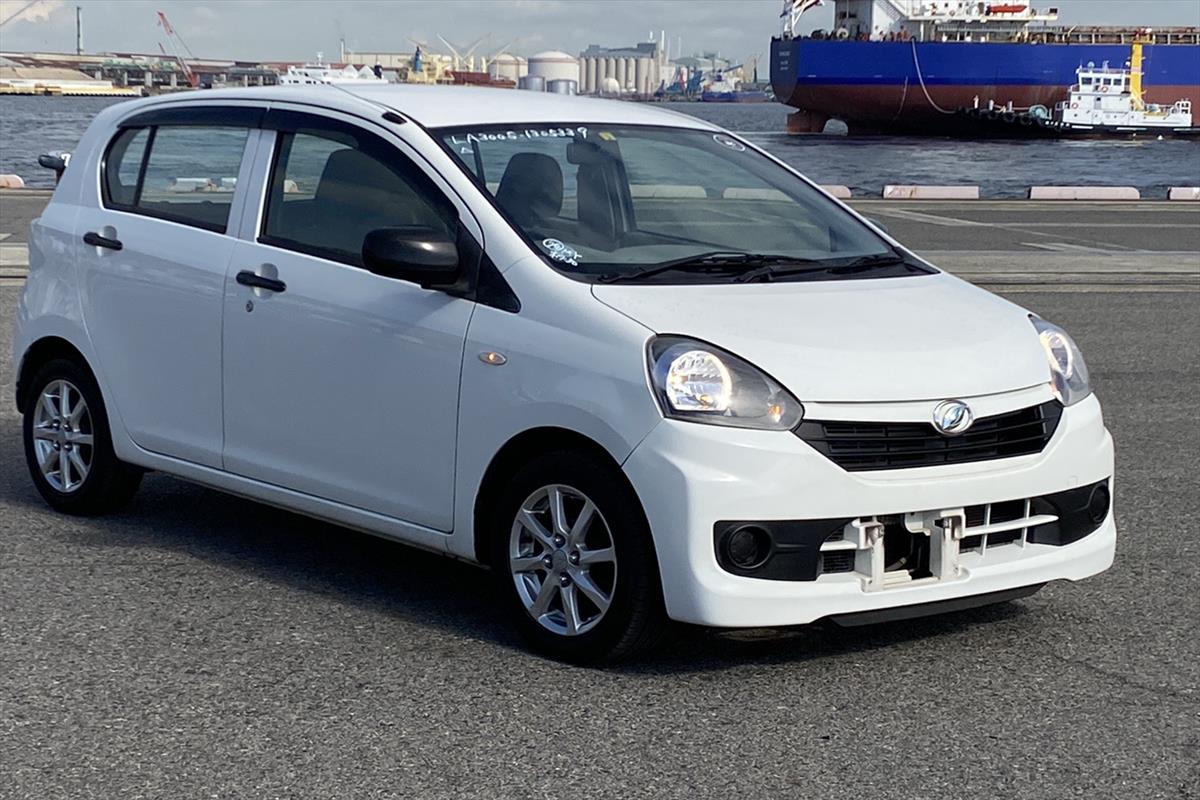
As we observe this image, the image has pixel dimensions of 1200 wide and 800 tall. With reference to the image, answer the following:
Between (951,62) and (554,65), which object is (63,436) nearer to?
(951,62)

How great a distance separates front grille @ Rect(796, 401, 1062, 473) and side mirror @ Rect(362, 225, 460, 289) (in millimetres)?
A: 1168

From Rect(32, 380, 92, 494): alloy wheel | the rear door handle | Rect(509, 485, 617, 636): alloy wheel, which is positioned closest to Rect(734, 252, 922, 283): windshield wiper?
Rect(509, 485, 617, 636): alloy wheel

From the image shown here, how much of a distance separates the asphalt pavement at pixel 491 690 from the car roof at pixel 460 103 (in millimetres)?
1490

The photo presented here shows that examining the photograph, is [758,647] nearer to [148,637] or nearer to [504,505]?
[504,505]

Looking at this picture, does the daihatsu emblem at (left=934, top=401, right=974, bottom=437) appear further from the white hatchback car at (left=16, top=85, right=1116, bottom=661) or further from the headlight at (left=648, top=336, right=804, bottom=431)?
the headlight at (left=648, top=336, right=804, bottom=431)

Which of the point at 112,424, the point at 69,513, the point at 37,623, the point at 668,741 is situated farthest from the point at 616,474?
the point at 69,513

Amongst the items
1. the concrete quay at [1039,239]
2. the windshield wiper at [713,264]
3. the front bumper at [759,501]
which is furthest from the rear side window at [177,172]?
the concrete quay at [1039,239]

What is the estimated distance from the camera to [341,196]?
5.21 metres

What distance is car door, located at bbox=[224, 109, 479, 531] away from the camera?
4.79 meters

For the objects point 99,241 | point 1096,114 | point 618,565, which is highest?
point 1096,114

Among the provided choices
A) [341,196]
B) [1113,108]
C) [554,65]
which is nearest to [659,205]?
[341,196]

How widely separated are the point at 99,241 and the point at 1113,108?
73630mm

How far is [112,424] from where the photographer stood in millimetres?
5871

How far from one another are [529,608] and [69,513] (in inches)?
94.0
